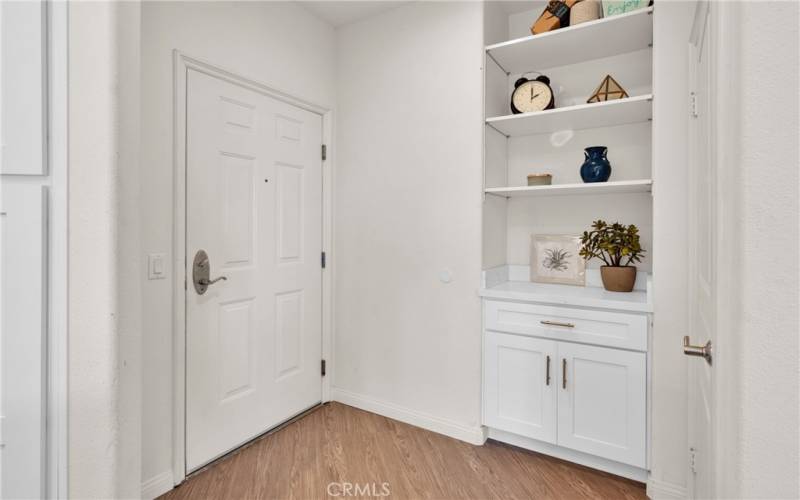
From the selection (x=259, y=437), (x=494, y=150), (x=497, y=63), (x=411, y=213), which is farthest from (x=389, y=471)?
(x=497, y=63)

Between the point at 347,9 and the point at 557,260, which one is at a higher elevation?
the point at 347,9

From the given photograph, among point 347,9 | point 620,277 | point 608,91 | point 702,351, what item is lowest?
point 702,351

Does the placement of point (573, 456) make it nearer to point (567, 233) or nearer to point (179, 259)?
point (567, 233)

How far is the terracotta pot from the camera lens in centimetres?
219

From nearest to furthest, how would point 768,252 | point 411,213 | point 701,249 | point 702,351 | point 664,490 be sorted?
point 768,252 < point 702,351 < point 701,249 < point 664,490 < point 411,213

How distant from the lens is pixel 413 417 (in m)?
2.63

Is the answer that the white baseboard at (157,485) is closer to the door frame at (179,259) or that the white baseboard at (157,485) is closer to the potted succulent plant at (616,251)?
the door frame at (179,259)

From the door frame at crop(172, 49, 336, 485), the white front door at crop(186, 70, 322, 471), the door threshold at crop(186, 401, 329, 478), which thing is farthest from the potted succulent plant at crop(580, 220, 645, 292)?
the door frame at crop(172, 49, 336, 485)

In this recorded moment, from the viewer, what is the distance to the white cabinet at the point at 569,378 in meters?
1.98

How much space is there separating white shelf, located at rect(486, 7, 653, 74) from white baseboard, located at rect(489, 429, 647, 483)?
7.18ft

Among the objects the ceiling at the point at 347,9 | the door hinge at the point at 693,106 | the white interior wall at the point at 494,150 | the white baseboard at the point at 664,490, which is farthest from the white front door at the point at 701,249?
the ceiling at the point at 347,9

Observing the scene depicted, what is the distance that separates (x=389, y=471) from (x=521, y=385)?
2.75ft

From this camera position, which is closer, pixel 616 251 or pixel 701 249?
pixel 701 249

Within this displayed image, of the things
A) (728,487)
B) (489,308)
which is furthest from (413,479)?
(728,487)
